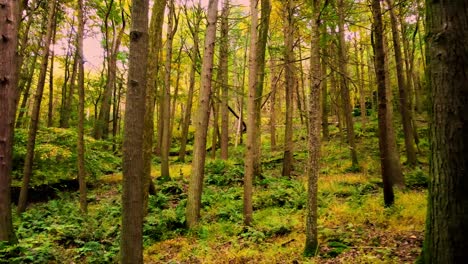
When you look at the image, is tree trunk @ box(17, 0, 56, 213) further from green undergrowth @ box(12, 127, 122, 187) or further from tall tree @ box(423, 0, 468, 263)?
tall tree @ box(423, 0, 468, 263)

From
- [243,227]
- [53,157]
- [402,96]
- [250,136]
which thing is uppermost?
[402,96]

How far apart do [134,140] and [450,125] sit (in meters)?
2.91

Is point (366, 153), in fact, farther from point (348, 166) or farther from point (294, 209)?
point (294, 209)

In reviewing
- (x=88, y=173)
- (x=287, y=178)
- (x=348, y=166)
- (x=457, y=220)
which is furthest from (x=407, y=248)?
(x=88, y=173)

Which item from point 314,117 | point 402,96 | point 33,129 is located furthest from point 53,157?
point 402,96

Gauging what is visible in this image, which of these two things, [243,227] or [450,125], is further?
[243,227]

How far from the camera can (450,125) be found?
2898 mm

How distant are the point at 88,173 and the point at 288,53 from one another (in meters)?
9.01

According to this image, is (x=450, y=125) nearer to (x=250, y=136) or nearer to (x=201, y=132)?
(x=250, y=136)

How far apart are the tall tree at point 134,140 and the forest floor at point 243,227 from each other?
277cm

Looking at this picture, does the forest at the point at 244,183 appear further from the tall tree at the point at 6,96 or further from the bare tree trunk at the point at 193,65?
the bare tree trunk at the point at 193,65

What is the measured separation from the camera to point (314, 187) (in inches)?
229

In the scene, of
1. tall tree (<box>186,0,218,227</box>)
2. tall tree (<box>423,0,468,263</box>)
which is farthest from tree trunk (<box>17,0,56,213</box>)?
tall tree (<box>423,0,468,263</box>)

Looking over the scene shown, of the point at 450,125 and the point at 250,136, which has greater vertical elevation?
the point at 250,136
